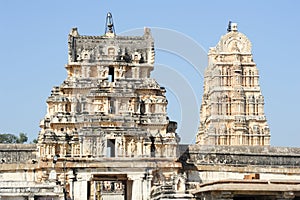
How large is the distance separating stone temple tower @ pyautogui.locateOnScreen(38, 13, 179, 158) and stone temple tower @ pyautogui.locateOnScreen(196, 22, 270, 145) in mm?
24338

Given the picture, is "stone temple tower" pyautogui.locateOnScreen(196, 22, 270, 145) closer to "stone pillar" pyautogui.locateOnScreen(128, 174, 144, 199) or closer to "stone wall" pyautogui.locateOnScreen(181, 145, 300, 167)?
"stone wall" pyautogui.locateOnScreen(181, 145, 300, 167)

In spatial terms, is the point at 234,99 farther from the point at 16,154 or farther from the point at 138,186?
the point at 138,186

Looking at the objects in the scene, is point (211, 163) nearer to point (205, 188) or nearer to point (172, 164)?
point (172, 164)

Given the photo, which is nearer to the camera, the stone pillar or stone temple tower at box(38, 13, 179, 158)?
the stone pillar

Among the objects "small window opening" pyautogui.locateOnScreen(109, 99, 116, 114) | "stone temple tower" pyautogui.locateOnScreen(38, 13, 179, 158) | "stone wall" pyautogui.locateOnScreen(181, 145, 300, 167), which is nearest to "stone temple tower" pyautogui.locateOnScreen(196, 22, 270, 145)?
"stone wall" pyautogui.locateOnScreen(181, 145, 300, 167)

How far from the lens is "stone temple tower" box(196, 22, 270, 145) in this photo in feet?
240

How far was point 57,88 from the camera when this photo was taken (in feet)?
163

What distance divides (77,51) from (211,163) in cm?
1020

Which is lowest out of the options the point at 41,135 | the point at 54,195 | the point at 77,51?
the point at 54,195

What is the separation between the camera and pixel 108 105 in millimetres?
48031

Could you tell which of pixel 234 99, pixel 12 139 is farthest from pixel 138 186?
pixel 12 139

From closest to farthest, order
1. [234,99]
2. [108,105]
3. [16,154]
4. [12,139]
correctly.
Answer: [108,105] → [16,154] → [234,99] → [12,139]

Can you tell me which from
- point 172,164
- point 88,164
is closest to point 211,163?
point 172,164

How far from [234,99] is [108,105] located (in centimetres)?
2780
